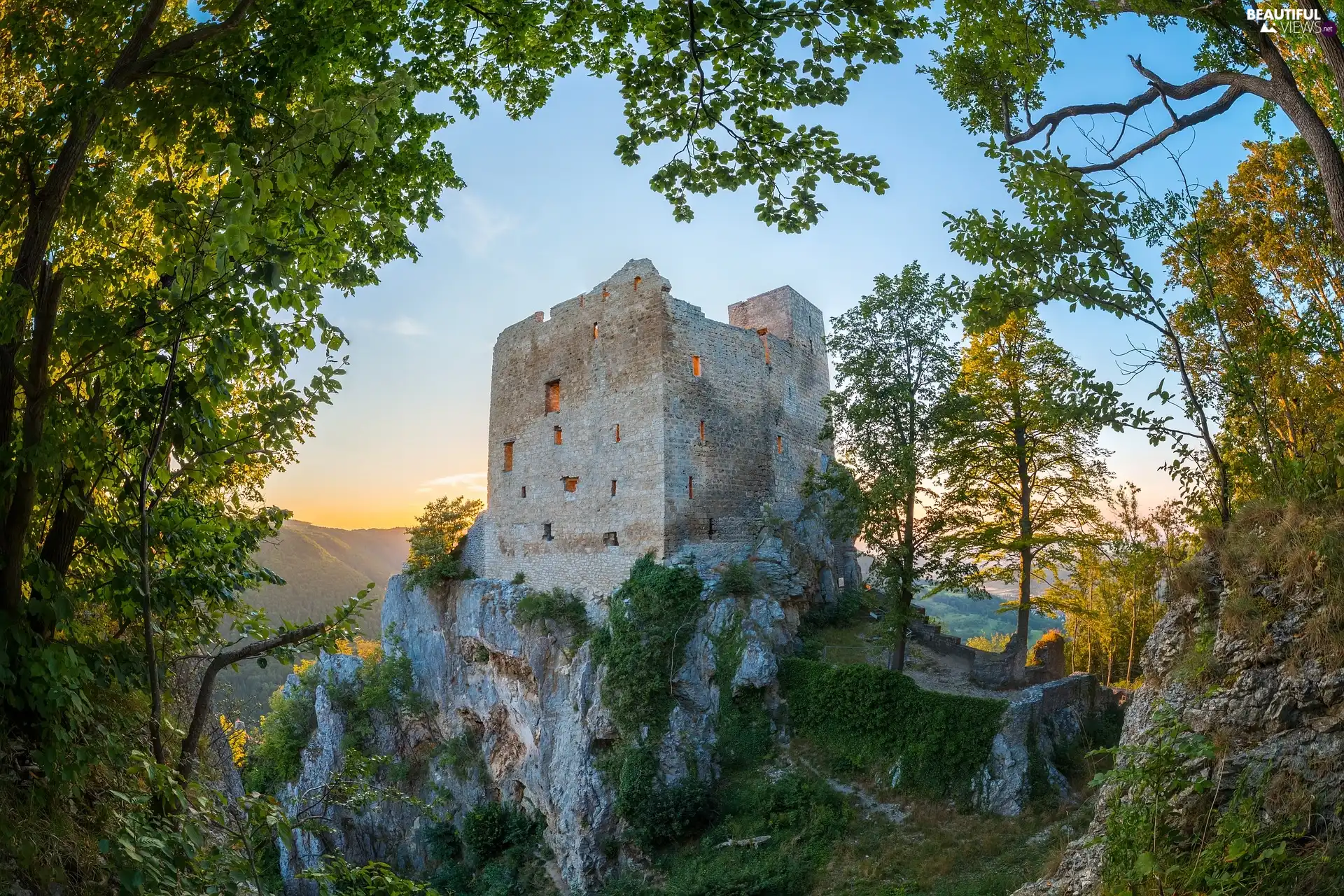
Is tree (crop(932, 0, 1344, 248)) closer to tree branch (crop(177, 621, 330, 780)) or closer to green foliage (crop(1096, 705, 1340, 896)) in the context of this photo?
green foliage (crop(1096, 705, 1340, 896))

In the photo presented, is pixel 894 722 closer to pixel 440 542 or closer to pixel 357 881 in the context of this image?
pixel 357 881

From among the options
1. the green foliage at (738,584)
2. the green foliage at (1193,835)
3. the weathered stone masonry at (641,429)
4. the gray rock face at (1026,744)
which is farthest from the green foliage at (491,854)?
the green foliage at (1193,835)

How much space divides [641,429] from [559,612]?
5.31 metres

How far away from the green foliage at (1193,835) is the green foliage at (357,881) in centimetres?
412

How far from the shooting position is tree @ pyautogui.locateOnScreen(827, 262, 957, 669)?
16766 mm

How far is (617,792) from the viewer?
1625cm

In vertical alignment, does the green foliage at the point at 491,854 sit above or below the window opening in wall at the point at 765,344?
below

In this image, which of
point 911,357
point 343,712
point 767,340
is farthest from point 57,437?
point 343,712

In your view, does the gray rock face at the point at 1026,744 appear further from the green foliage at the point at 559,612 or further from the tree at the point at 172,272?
the tree at the point at 172,272

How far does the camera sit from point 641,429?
19.5 m

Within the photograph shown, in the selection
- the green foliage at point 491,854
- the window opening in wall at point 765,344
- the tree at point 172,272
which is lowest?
the green foliage at point 491,854

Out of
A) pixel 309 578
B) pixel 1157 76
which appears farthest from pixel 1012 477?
pixel 309 578

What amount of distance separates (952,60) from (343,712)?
24.6 meters

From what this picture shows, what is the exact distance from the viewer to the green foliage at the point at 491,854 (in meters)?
18.1
